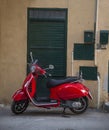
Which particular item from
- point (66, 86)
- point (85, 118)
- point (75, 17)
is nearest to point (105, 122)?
point (85, 118)

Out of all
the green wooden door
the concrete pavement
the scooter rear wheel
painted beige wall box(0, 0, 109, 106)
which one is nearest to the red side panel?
the scooter rear wheel

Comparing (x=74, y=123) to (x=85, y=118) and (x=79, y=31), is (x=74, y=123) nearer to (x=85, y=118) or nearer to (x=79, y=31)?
(x=85, y=118)

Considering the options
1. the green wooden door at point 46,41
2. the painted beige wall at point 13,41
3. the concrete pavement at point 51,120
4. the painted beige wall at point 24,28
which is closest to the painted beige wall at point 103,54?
the painted beige wall at point 24,28

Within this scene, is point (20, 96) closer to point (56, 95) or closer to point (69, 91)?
point (56, 95)

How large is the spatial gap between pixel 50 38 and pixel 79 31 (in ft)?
2.61

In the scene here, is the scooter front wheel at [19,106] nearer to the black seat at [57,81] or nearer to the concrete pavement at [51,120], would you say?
the concrete pavement at [51,120]

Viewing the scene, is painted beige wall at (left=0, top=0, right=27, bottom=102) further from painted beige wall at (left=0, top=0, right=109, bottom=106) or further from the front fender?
the front fender

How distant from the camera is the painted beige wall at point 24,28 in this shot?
39.9 feet

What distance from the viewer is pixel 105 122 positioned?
10.4 meters

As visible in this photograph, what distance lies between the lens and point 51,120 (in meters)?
10.5

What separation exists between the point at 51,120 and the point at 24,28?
2.91 metres

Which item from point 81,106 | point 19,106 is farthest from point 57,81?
point 19,106

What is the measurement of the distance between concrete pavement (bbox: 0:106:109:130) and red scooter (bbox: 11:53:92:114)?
0.72ft

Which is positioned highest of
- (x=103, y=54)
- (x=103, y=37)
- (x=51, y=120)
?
(x=103, y=37)
